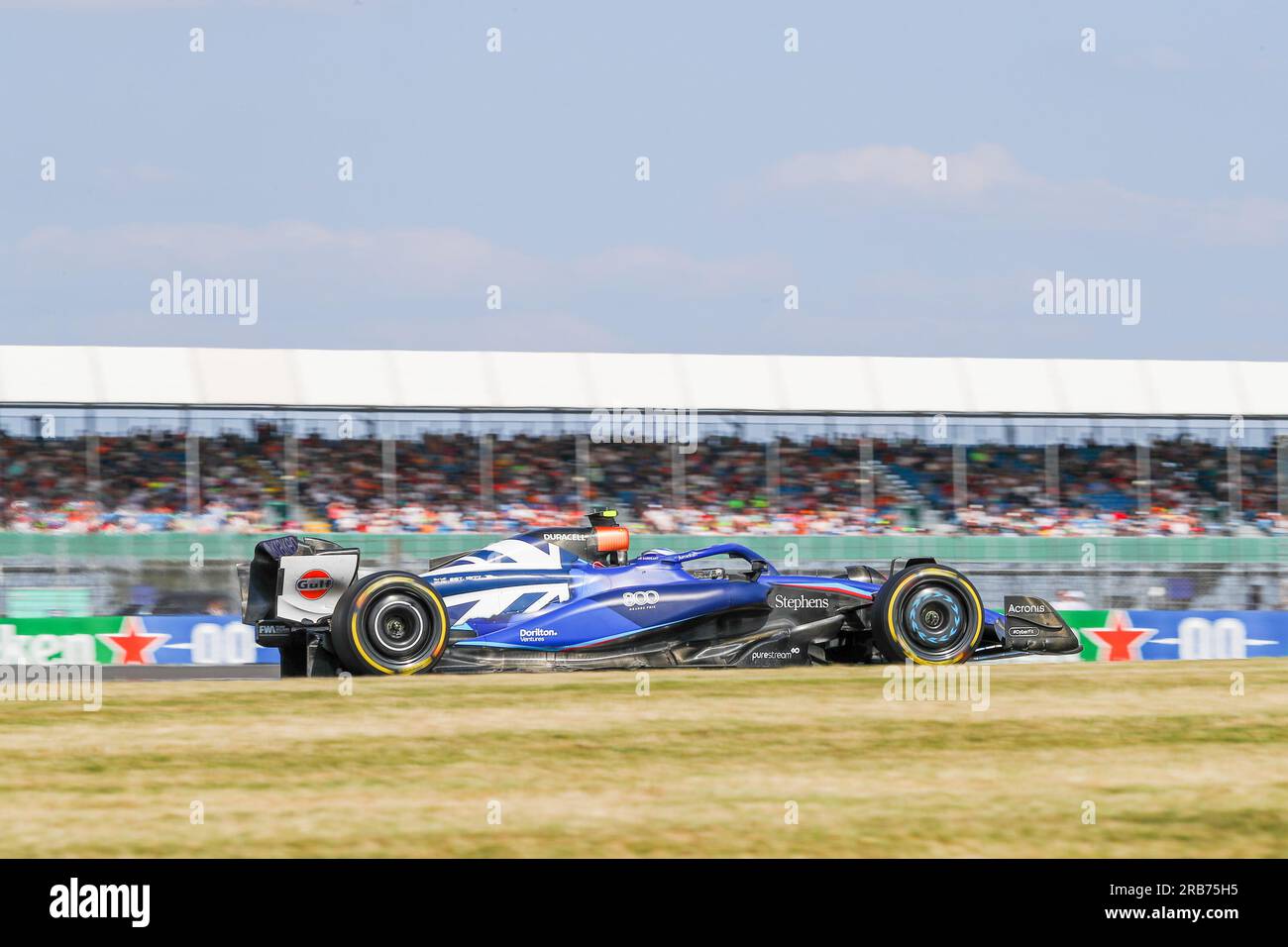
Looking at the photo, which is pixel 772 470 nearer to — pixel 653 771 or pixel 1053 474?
pixel 1053 474

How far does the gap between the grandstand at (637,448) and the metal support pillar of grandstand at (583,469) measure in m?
0.03

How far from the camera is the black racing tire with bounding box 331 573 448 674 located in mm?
11508

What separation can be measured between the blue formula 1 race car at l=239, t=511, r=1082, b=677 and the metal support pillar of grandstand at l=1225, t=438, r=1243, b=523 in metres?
10.9

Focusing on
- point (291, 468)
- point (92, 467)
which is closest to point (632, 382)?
point (291, 468)

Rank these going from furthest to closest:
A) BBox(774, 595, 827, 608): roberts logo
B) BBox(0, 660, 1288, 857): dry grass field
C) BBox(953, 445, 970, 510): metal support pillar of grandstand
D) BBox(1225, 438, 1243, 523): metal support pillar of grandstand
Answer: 1. BBox(1225, 438, 1243, 523): metal support pillar of grandstand
2. BBox(953, 445, 970, 510): metal support pillar of grandstand
3. BBox(774, 595, 827, 608): roberts logo
4. BBox(0, 660, 1288, 857): dry grass field

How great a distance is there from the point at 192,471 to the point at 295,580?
8.93 meters

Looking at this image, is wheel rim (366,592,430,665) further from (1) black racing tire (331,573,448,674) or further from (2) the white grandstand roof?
(2) the white grandstand roof

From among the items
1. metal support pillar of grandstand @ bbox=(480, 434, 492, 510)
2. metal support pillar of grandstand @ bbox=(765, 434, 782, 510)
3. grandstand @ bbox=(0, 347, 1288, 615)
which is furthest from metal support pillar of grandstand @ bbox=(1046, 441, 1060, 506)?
metal support pillar of grandstand @ bbox=(480, 434, 492, 510)

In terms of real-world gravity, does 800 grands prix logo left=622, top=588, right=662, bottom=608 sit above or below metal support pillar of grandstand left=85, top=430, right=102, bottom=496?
below
